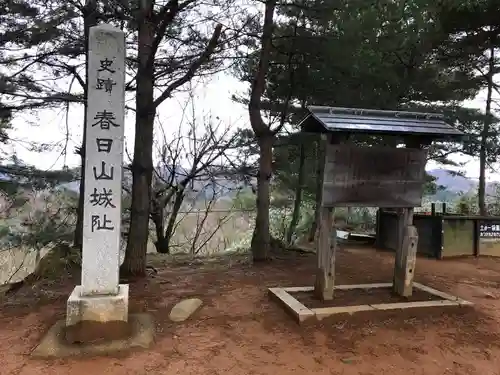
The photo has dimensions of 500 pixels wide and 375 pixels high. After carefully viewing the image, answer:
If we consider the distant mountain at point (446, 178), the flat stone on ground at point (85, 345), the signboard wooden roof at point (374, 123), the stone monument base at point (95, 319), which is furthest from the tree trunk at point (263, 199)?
the distant mountain at point (446, 178)

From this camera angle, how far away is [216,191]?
451 inches

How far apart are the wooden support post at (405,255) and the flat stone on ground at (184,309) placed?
Answer: 2.64 metres

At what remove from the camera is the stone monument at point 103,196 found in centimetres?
377

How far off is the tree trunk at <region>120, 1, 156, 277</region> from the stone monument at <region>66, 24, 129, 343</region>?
66.0 inches

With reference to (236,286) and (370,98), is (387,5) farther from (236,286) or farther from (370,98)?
(236,286)

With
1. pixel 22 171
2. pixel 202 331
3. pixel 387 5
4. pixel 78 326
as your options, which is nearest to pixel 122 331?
pixel 78 326

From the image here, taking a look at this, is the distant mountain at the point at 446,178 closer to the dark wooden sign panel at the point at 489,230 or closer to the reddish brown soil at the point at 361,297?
the dark wooden sign panel at the point at 489,230

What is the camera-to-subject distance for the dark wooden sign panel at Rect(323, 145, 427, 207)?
4.75 metres

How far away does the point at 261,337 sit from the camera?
3896mm

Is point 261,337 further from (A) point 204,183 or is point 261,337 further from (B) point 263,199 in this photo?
(A) point 204,183

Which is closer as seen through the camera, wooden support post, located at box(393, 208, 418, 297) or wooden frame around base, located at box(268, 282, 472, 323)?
wooden frame around base, located at box(268, 282, 472, 323)

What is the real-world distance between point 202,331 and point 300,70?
18.7 ft

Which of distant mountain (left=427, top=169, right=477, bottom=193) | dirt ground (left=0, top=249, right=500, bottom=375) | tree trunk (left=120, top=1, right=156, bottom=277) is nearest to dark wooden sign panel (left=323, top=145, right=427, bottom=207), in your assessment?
dirt ground (left=0, top=249, right=500, bottom=375)

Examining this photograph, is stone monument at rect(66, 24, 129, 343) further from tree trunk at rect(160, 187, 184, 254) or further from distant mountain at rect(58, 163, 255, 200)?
tree trunk at rect(160, 187, 184, 254)
